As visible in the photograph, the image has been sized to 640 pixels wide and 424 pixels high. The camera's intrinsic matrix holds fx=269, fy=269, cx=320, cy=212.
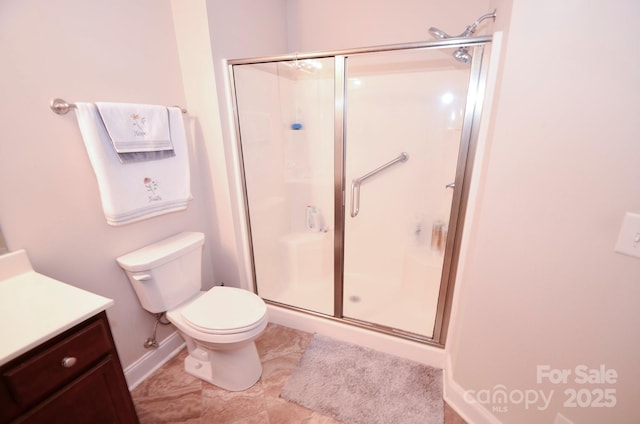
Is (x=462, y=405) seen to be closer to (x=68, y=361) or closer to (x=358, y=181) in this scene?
(x=358, y=181)

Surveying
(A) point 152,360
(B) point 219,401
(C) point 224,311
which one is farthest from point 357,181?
(A) point 152,360

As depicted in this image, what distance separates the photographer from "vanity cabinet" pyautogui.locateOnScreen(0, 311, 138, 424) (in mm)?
708

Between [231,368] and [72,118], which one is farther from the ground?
[72,118]

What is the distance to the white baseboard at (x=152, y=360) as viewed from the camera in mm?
1519

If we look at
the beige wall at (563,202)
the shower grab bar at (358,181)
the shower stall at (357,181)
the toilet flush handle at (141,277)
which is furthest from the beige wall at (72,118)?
the beige wall at (563,202)

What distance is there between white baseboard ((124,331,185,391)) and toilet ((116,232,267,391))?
0.17 m

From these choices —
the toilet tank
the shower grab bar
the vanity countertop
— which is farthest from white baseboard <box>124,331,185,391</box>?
the shower grab bar

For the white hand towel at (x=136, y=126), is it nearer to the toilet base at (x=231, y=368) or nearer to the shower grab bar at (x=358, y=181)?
the toilet base at (x=231, y=368)

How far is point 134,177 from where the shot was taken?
1.31 metres

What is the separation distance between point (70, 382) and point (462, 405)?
5.34 feet

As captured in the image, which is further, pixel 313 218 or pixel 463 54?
pixel 313 218

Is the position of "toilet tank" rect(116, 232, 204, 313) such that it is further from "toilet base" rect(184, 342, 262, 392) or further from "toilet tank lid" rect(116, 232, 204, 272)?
"toilet base" rect(184, 342, 262, 392)

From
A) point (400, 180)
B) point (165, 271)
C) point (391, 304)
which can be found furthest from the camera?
point (400, 180)

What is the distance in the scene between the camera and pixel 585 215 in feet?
2.76
